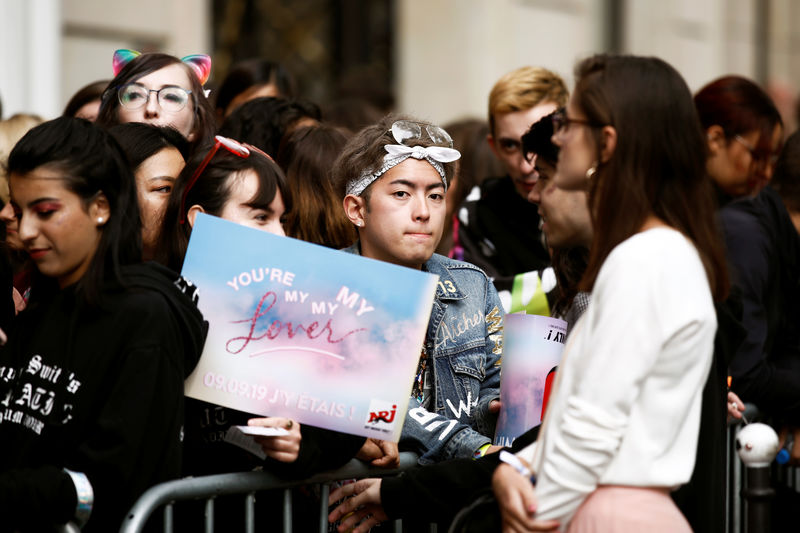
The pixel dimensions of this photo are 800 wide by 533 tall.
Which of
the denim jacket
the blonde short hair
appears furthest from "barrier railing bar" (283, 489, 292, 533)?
the blonde short hair

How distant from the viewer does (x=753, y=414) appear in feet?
15.1

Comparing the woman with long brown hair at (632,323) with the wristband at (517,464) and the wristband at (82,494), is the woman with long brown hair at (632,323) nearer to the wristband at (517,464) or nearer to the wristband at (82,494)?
the wristband at (517,464)

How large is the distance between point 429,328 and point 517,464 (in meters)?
1.07

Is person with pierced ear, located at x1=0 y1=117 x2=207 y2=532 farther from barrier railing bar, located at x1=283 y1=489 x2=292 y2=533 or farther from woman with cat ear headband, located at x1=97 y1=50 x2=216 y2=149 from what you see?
woman with cat ear headband, located at x1=97 y1=50 x2=216 y2=149

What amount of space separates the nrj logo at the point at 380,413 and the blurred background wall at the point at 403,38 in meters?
5.12

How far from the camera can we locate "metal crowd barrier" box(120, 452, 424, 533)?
2906 millimetres

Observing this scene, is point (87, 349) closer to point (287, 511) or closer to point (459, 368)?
point (287, 511)

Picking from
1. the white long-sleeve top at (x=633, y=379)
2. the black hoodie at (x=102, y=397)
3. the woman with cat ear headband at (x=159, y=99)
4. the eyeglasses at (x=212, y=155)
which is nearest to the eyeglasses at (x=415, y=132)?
the eyeglasses at (x=212, y=155)

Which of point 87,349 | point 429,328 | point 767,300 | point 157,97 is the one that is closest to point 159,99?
point 157,97

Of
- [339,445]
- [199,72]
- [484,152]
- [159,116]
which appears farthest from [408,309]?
[484,152]

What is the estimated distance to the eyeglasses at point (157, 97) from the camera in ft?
14.6

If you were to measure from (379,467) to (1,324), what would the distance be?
4.16ft

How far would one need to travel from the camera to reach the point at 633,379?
2.69 meters

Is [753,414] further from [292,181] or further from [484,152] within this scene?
[484,152]
